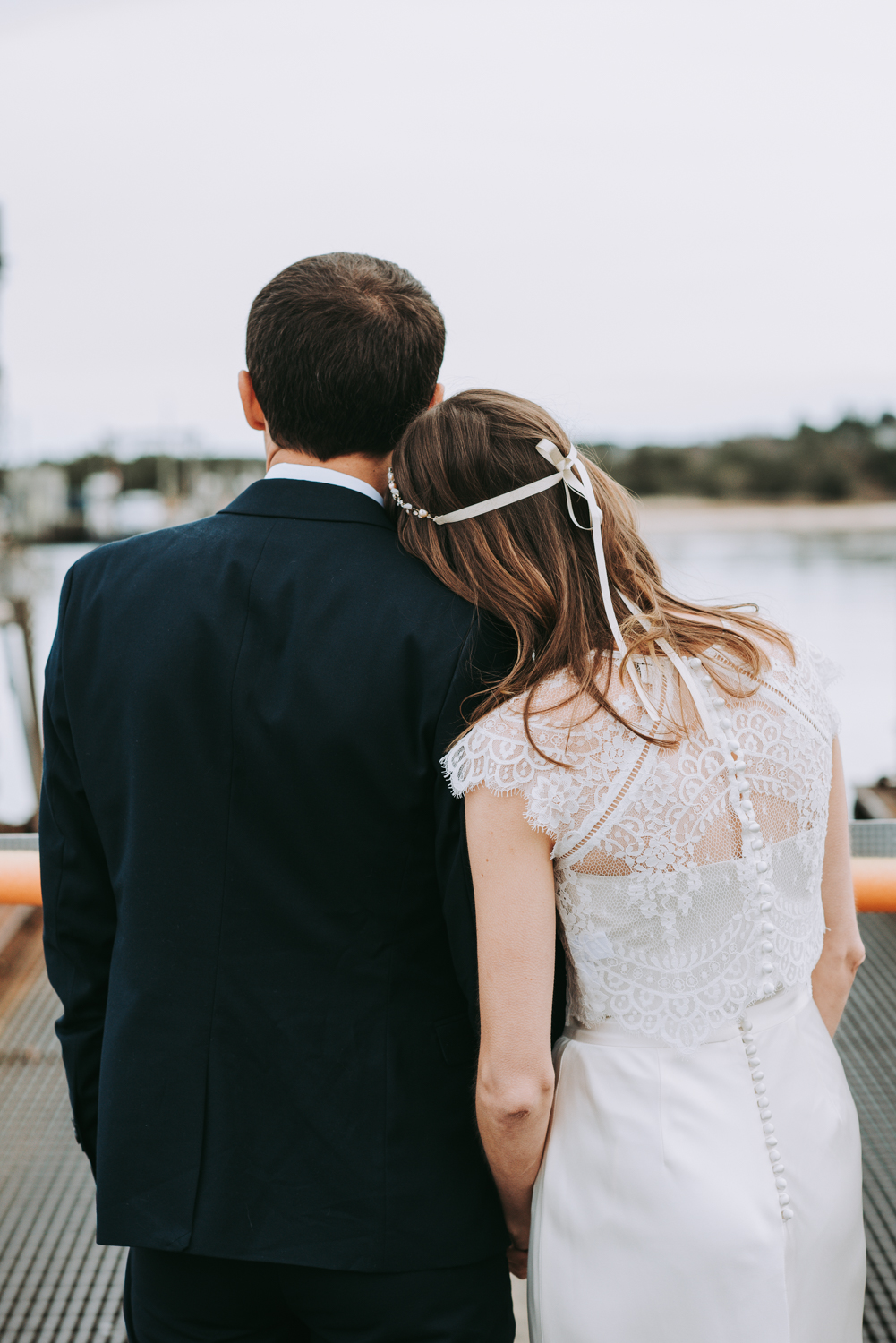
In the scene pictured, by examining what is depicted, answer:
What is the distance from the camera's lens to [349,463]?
3.06 feet

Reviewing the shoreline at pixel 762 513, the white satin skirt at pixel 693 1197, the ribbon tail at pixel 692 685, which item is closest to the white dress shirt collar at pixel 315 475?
the ribbon tail at pixel 692 685

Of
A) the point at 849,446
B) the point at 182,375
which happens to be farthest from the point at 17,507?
the point at 849,446

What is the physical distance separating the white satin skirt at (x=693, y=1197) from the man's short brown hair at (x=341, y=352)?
0.64 metres

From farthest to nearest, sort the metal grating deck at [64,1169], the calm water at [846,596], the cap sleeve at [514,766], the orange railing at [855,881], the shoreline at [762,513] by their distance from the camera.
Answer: the calm water at [846,596] < the shoreline at [762,513] < the metal grating deck at [64,1169] < the orange railing at [855,881] < the cap sleeve at [514,766]

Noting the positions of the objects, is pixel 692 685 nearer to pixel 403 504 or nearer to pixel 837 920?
pixel 403 504

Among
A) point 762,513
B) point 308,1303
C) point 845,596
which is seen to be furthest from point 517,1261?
point 845,596

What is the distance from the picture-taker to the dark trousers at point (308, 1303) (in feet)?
2.93

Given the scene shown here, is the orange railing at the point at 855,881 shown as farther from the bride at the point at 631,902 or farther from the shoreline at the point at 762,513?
the shoreline at the point at 762,513

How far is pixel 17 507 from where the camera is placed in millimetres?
22953

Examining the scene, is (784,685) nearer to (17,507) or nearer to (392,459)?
(392,459)

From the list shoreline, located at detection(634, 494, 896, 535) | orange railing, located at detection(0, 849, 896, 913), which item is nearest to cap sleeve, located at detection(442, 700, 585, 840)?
orange railing, located at detection(0, 849, 896, 913)

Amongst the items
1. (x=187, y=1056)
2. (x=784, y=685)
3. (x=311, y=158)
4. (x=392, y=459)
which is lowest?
(x=187, y=1056)

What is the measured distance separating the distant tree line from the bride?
6616 mm

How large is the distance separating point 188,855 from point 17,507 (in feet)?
81.0
